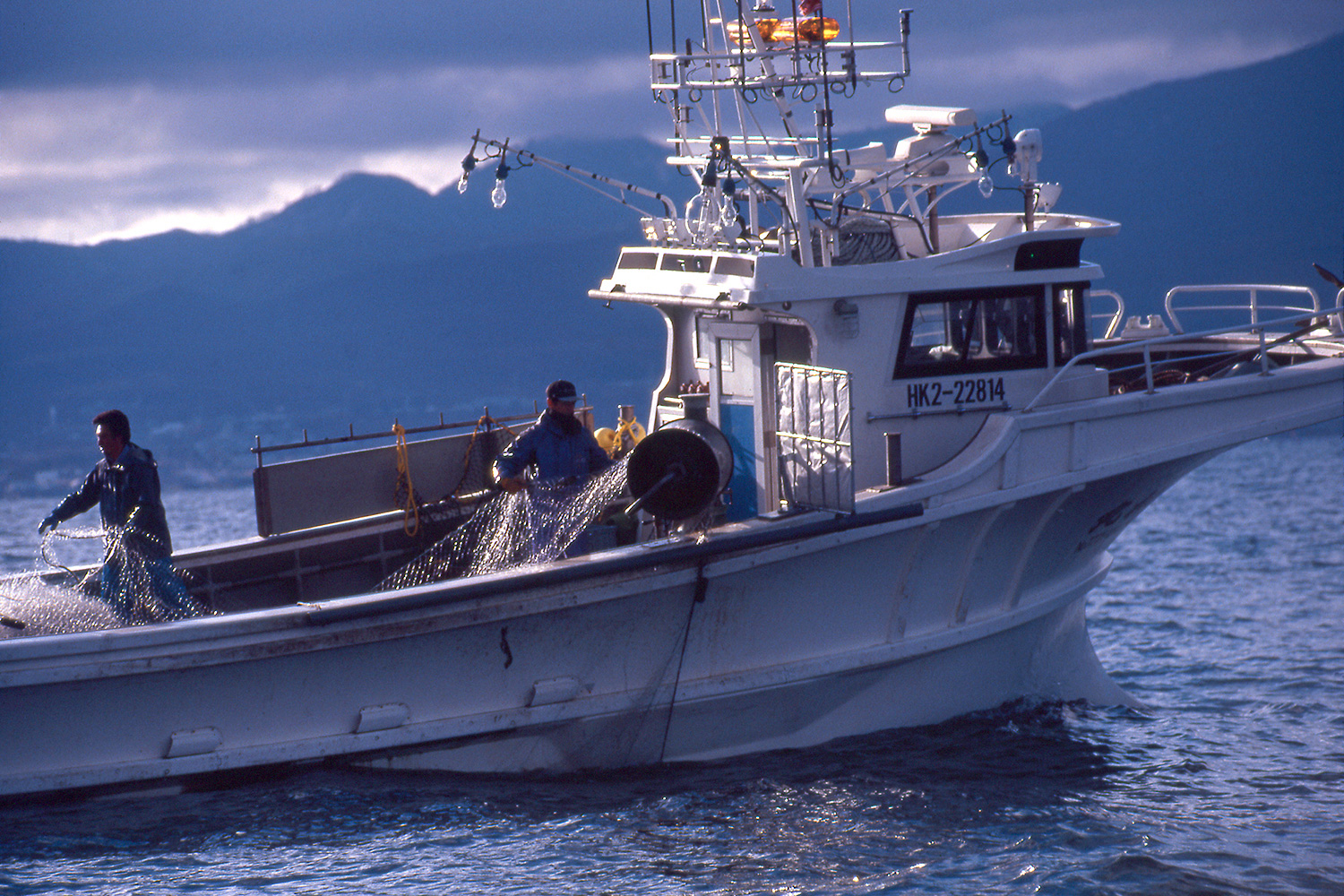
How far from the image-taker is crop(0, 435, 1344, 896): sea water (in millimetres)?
7828

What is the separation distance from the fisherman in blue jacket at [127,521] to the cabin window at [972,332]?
16.5 feet

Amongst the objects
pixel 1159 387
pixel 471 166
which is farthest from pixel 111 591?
pixel 1159 387

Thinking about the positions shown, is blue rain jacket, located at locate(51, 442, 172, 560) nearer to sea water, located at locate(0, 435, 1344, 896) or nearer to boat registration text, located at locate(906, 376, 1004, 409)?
sea water, located at locate(0, 435, 1344, 896)

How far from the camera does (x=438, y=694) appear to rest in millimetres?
8617

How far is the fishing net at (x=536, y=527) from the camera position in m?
9.06

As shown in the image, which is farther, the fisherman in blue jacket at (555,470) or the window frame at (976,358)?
the window frame at (976,358)

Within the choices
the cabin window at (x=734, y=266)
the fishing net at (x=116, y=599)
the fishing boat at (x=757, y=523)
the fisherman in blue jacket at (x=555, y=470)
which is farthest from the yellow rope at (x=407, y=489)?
the cabin window at (x=734, y=266)

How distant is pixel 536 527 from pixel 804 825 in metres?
2.54

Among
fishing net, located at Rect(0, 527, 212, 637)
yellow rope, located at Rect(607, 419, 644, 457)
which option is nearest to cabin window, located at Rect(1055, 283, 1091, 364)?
yellow rope, located at Rect(607, 419, 644, 457)

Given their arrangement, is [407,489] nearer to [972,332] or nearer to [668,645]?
[668,645]

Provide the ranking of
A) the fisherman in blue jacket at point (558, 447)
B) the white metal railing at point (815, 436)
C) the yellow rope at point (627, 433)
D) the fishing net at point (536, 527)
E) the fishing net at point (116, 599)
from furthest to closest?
the yellow rope at point (627, 433) → the fisherman in blue jacket at point (558, 447) → the fishing net at point (536, 527) → the white metal railing at point (815, 436) → the fishing net at point (116, 599)

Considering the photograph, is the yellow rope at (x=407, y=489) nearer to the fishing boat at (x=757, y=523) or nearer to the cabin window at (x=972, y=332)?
the fishing boat at (x=757, y=523)

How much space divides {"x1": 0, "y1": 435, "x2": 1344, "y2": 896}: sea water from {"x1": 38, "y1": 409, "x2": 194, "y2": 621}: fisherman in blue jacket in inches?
42.7

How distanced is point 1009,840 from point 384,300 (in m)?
94.6
